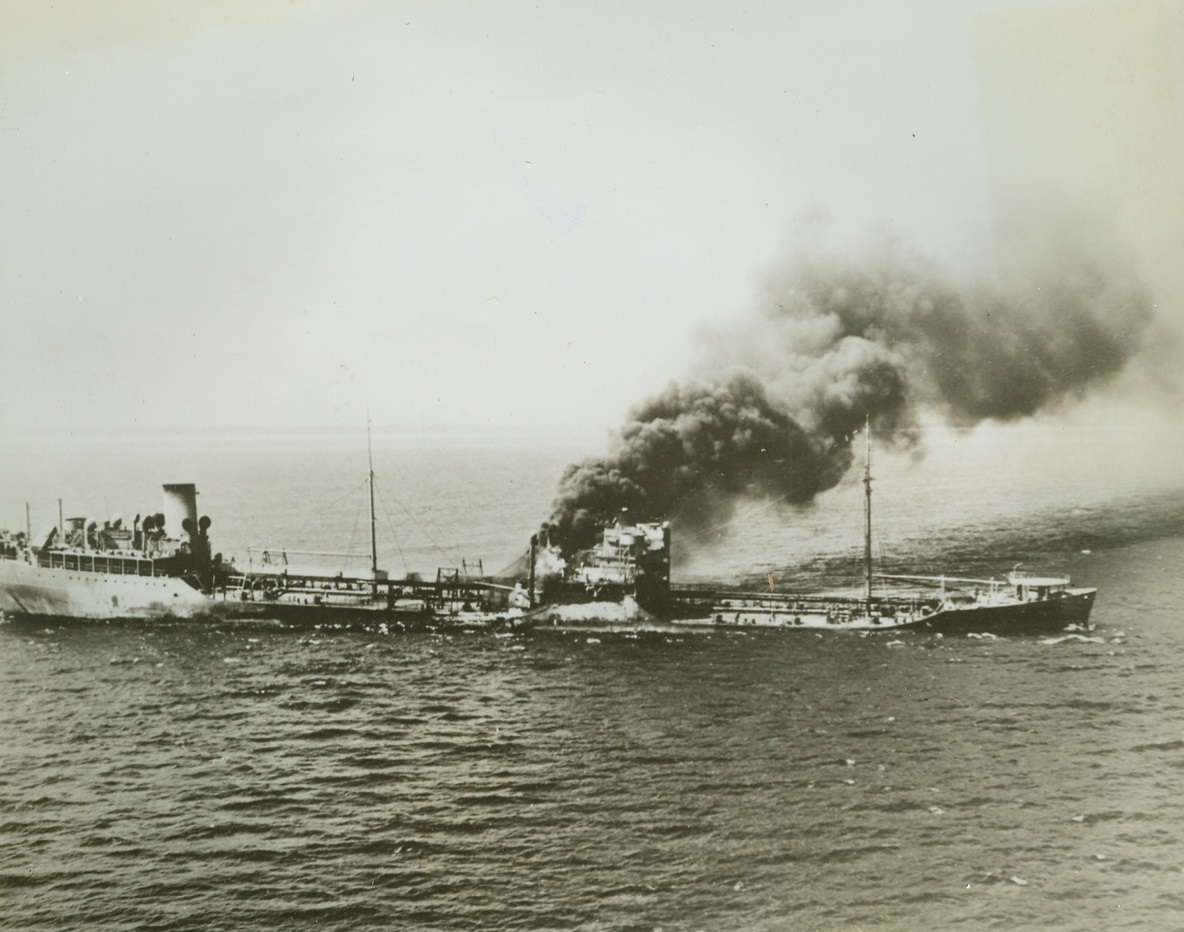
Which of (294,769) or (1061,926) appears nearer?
(1061,926)

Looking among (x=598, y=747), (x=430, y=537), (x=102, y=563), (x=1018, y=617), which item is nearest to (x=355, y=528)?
(x=430, y=537)

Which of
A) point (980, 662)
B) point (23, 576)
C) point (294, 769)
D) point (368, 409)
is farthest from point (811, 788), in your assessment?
point (23, 576)

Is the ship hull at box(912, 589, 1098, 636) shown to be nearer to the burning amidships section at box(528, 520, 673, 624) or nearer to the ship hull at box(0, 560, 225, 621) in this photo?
the burning amidships section at box(528, 520, 673, 624)

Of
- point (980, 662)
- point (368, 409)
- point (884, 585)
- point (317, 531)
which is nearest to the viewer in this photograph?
point (368, 409)

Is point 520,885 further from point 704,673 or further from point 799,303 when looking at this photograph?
point 799,303

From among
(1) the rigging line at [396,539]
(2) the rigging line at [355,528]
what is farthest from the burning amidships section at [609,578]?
(2) the rigging line at [355,528]

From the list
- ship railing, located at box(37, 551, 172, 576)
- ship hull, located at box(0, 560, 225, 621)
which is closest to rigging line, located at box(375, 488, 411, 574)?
ship hull, located at box(0, 560, 225, 621)
